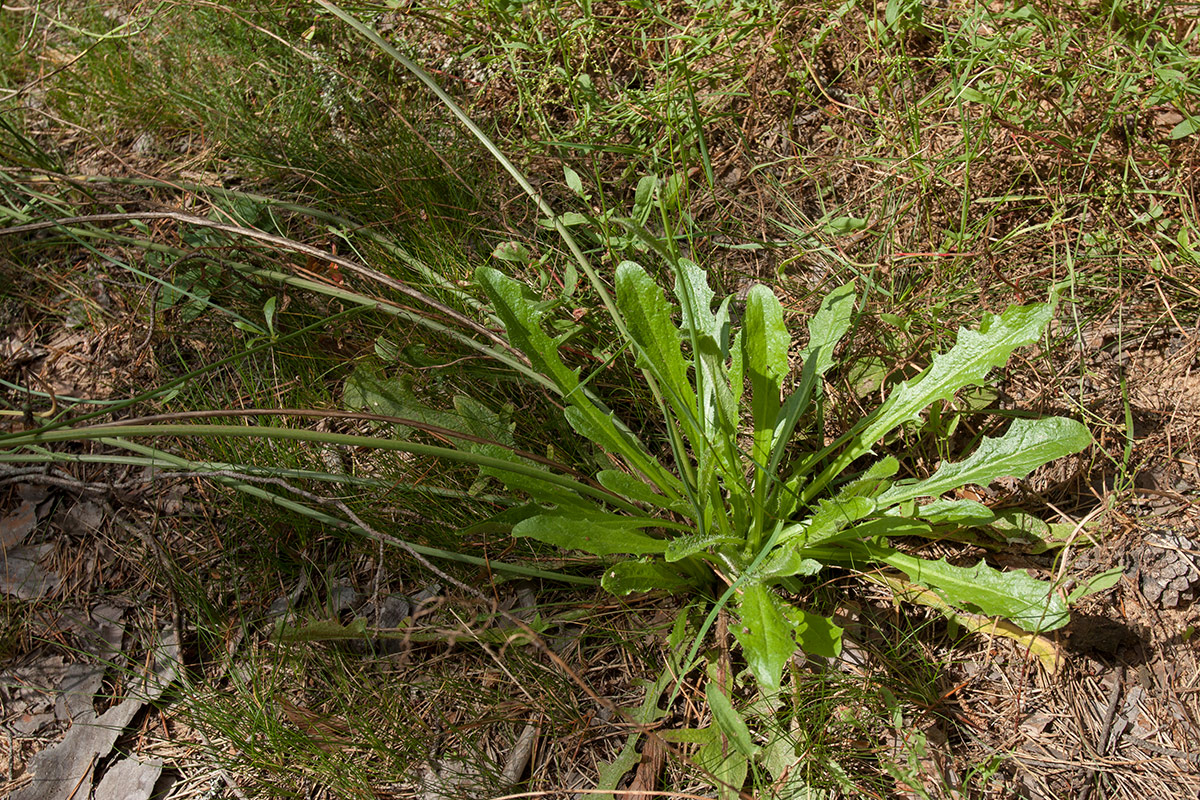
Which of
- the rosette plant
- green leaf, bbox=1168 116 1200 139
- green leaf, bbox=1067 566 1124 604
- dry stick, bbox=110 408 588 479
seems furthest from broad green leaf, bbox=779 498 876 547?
green leaf, bbox=1168 116 1200 139

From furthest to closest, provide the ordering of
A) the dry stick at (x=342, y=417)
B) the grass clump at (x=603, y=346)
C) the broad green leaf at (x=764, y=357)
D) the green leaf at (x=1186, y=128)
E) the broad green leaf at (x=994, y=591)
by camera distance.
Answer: the green leaf at (x=1186, y=128) → the broad green leaf at (x=764, y=357) → the grass clump at (x=603, y=346) → the broad green leaf at (x=994, y=591) → the dry stick at (x=342, y=417)

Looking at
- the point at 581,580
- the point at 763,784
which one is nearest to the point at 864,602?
the point at 763,784

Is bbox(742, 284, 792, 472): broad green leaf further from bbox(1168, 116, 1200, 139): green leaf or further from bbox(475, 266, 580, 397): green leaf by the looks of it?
bbox(1168, 116, 1200, 139): green leaf

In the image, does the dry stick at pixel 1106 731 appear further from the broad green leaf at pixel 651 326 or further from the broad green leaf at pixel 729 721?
the broad green leaf at pixel 651 326

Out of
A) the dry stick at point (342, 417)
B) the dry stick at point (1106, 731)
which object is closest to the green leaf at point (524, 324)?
the dry stick at point (342, 417)

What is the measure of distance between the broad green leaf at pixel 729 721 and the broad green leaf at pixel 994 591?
0.39m

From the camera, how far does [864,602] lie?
160 cm

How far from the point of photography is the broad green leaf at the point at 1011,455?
1.46 m

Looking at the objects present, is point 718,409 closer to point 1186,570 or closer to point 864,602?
point 864,602

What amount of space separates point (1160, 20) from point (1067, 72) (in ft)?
0.89

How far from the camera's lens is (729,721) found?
1.42 meters

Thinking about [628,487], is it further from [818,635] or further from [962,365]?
[962,365]

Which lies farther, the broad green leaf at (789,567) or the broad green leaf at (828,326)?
the broad green leaf at (828,326)

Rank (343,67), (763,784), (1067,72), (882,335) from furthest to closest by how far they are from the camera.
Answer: (343,67), (1067,72), (882,335), (763,784)
